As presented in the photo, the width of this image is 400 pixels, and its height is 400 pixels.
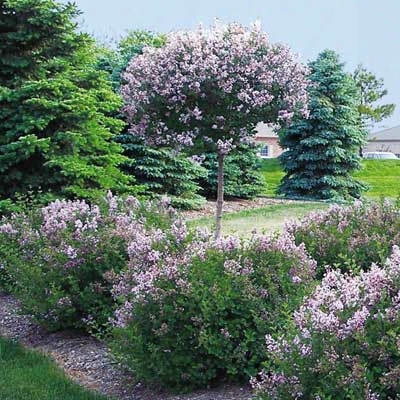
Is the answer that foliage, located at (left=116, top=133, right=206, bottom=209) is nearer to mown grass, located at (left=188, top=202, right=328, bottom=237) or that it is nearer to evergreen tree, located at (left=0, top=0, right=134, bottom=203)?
mown grass, located at (left=188, top=202, right=328, bottom=237)

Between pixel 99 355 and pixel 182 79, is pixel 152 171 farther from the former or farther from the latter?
pixel 99 355

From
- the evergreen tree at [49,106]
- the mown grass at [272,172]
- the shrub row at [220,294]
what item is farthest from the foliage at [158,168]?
the mown grass at [272,172]

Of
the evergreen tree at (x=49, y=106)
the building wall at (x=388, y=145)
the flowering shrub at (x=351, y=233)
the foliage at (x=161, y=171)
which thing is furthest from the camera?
the building wall at (x=388, y=145)

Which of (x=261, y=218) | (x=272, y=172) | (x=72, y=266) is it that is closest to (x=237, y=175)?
(x=261, y=218)

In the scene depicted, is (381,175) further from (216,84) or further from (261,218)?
(216,84)

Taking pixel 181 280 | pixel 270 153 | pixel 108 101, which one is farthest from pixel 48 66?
pixel 270 153

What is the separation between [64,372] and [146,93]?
3773 millimetres

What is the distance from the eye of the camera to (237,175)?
49.2 feet

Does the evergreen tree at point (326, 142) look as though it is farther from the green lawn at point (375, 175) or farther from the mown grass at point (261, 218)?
the green lawn at point (375, 175)

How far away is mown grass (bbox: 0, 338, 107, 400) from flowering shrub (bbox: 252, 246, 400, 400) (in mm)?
1318

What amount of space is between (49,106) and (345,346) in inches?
240

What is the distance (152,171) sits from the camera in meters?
12.6

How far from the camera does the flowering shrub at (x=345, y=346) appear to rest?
246cm

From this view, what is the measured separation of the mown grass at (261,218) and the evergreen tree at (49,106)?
2.20 metres
